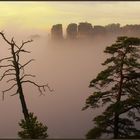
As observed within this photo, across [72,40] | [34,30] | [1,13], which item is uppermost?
[1,13]

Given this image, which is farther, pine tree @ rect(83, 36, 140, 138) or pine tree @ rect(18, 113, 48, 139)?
pine tree @ rect(83, 36, 140, 138)

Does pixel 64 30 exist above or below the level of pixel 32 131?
below

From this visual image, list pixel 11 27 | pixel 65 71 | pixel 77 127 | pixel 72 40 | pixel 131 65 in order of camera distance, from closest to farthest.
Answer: pixel 131 65
pixel 11 27
pixel 77 127
pixel 72 40
pixel 65 71

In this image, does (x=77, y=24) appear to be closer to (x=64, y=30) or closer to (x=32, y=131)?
(x=64, y=30)

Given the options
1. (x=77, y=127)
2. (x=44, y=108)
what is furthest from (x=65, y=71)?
(x=77, y=127)

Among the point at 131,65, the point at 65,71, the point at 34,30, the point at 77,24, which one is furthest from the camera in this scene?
the point at 65,71

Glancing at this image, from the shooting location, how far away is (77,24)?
4822 centimetres

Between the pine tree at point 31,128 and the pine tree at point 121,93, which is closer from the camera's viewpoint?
the pine tree at point 31,128

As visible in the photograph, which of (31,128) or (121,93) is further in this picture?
(121,93)

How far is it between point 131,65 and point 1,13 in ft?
70.9

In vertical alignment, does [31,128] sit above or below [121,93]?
below

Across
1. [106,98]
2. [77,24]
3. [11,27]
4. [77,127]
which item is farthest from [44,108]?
Answer: [106,98]

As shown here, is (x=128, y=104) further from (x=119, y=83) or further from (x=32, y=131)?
(x=32, y=131)

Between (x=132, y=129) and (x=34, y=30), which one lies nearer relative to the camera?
(x=132, y=129)
